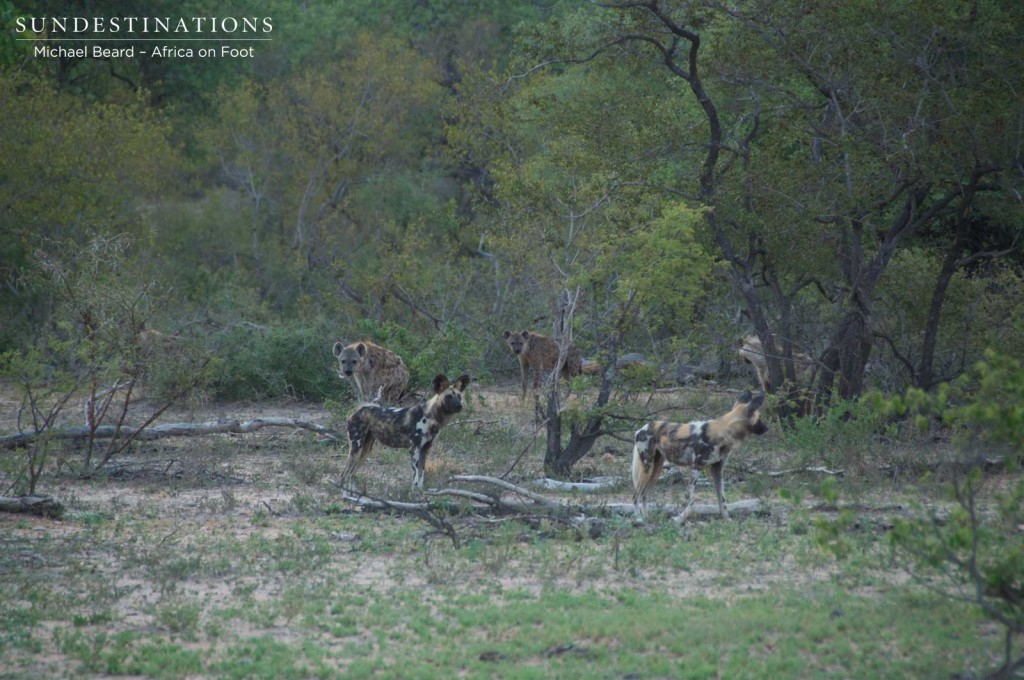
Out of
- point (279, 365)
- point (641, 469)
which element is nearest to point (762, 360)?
point (641, 469)

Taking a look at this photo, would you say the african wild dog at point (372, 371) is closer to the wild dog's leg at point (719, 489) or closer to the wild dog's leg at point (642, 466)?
the wild dog's leg at point (642, 466)

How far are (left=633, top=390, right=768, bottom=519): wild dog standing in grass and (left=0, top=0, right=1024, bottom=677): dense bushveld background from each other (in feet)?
1.38

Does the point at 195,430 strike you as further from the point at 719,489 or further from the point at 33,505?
the point at 719,489

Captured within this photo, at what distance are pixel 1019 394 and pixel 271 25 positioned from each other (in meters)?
29.8

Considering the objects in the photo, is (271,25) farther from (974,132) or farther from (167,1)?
(974,132)

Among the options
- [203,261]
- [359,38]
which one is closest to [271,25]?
[359,38]

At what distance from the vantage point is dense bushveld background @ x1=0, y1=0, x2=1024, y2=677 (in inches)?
285

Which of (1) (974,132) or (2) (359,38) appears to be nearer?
(1) (974,132)

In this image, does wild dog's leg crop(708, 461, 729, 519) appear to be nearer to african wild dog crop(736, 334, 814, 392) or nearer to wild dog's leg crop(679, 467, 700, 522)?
wild dog's leg crop(679, 467, 700, 522)

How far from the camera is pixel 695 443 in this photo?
1036cm

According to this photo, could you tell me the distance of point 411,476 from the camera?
1309 centimetres

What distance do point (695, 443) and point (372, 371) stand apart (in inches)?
284

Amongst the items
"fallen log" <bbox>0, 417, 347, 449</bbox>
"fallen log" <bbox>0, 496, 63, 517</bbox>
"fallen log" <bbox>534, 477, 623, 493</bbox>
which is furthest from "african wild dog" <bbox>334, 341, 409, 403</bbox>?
"fallen log" <bbox>0, 496, 63, 517</bbox>

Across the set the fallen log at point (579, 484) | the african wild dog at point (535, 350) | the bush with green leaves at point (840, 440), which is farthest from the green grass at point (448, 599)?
the african wild dog at point (535, 350)
